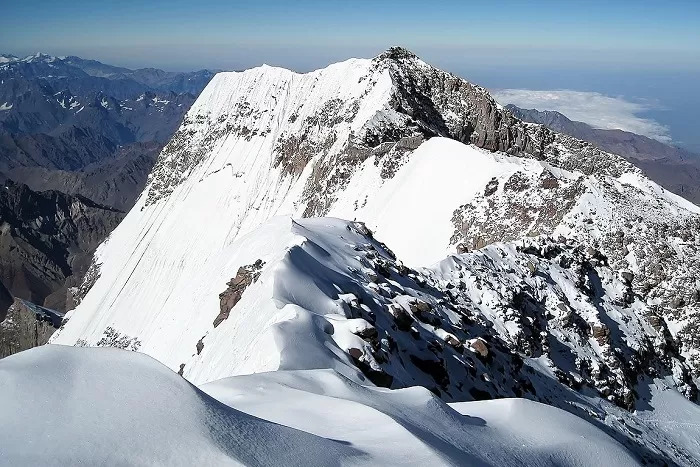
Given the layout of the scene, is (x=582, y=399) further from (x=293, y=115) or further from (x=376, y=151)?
(x=293, y=115)

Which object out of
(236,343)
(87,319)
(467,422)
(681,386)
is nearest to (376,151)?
(681,386)

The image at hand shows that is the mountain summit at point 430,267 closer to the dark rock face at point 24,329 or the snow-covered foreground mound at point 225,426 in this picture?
the snow-covered foreground mound at point 225,426

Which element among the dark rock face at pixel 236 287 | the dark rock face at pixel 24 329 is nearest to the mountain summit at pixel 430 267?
the dark rock face at pixel 236 287

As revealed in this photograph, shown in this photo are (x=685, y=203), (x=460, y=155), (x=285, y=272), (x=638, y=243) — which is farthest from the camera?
(x=460, y=155)

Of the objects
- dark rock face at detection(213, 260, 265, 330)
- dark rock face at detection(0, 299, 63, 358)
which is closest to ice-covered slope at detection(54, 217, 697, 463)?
dark rock face at detection(213, 260, 265, 330)

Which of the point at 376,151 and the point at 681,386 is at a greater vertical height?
the point at 376,151

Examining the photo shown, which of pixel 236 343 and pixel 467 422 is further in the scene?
pixel 236 343

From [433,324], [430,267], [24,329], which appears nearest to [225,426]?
[433,324]
